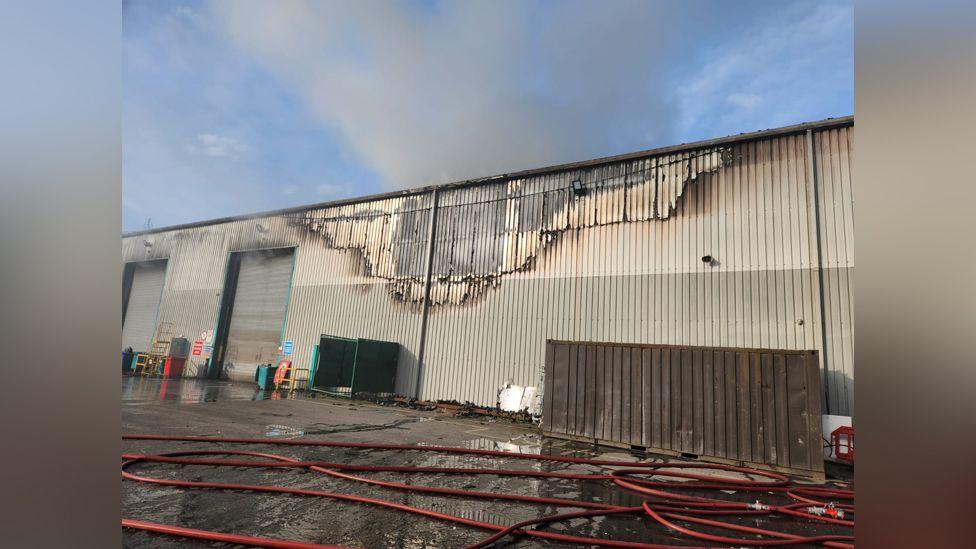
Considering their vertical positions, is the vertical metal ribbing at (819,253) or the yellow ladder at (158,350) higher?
the vertical metal ribbing at (819,253)

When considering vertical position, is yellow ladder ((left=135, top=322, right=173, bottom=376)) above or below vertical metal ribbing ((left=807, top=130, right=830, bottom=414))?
below

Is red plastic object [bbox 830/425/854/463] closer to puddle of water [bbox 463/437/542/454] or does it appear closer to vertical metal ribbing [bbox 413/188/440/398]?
puddle of water [bbox 463/437/542/454]

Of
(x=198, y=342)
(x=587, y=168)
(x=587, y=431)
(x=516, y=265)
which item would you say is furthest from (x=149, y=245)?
(x=587, y=431)

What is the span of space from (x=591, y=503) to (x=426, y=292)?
1545 centimetres

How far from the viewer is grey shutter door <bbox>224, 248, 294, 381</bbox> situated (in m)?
25.3

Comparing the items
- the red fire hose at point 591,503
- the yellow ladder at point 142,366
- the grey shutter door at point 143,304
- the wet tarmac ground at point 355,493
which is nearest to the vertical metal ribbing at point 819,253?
the red fire hose at point 591,503

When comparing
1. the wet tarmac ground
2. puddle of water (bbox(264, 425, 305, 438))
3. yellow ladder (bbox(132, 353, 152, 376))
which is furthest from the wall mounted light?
yellow ladder (bbox(132, 353, 152, 376))

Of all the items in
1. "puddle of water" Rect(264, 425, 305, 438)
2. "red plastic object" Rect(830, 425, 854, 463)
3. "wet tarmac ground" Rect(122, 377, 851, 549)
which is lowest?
"puddle of water" Rect(264, 425, 305, 438)

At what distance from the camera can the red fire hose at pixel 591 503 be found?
4734 mm

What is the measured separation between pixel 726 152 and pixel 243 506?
15951 mm

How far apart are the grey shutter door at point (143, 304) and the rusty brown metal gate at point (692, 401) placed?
29689mm

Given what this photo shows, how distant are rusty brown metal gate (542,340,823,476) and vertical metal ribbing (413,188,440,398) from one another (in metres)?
8.37

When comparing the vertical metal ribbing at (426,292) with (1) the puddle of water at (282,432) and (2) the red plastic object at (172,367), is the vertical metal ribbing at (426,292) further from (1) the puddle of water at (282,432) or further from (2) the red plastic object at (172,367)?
(2) the red plastic object at (172,367)

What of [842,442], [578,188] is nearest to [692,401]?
[842,442]
